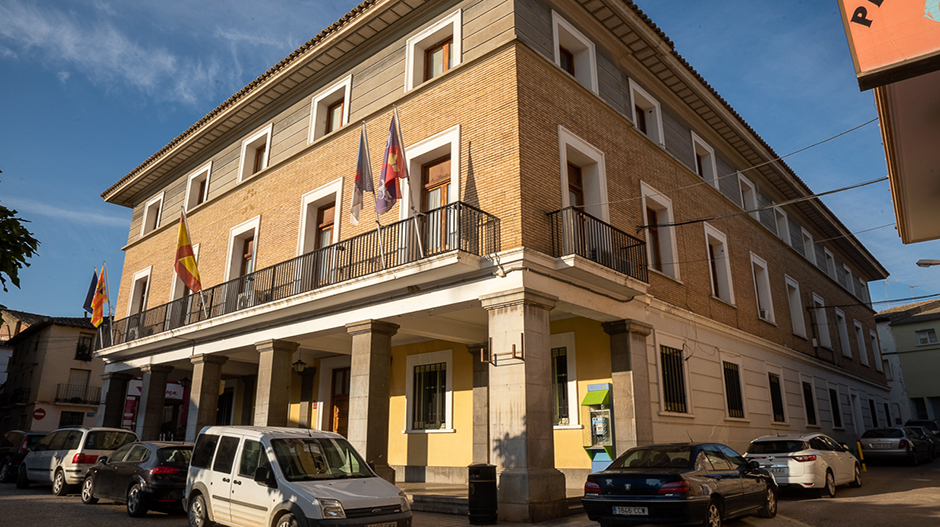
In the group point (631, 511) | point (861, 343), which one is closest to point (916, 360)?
point (861, 343)

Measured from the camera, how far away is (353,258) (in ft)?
46.6

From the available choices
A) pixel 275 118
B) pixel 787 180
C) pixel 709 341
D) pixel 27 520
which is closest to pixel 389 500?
pixel 27 520

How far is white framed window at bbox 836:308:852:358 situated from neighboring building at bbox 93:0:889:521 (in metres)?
6.53

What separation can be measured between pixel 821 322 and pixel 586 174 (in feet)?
60.8

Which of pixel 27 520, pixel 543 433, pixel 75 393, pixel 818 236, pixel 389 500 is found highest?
pixel 818 236

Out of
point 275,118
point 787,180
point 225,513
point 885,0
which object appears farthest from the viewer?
point 787,180

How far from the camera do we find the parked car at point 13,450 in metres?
17.0

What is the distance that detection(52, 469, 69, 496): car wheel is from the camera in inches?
550

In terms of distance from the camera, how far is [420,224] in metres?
12.8

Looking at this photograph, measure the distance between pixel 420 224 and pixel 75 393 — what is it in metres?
36.6

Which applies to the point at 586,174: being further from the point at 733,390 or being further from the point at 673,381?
Result: the point at 733,390

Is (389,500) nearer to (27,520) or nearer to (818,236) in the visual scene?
(27,520)

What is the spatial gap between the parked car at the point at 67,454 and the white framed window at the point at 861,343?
33437 millimetres

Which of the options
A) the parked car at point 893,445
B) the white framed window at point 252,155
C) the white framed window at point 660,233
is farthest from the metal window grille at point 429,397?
the parked car at point 893,445
